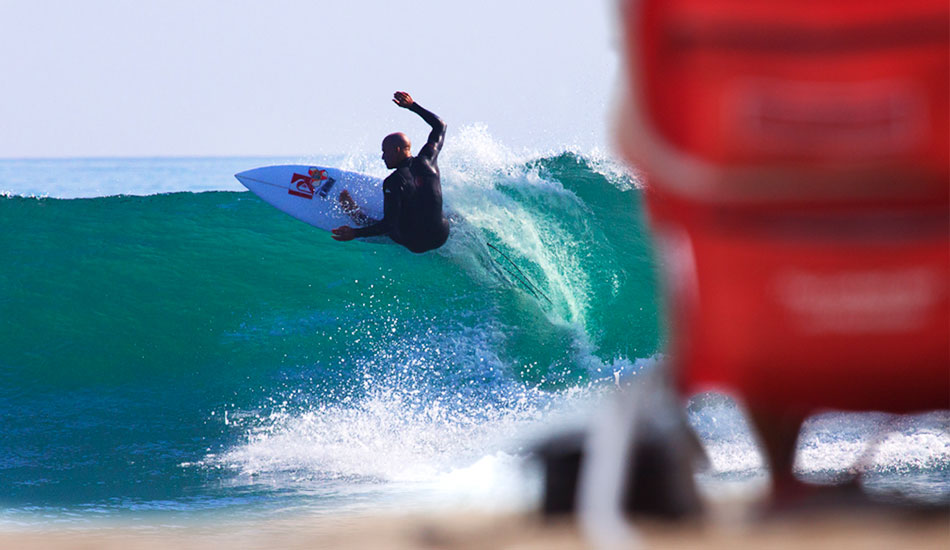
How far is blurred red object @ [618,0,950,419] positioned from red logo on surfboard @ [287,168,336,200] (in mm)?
7143

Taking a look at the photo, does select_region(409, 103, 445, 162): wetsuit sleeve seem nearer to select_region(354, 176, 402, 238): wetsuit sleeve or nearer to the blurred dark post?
select_region(354, 176, 402, 238): wetsuit sleeve

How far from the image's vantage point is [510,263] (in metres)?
9.03

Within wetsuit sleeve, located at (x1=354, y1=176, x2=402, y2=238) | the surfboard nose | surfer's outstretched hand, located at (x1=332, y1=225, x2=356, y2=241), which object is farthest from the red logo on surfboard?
surfer's outstretched hand, located at (x1=332, y1=225, x2=356, y2=241)

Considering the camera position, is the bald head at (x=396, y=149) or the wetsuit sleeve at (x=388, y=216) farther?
the wetsuit sleeve at (x=388, y=216)

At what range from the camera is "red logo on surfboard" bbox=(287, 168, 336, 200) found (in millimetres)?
8031

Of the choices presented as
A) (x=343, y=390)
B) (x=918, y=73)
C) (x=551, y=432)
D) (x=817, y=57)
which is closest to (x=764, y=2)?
(x=817, y=57)

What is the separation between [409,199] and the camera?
283 inches

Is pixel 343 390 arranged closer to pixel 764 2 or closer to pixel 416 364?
pixel 416 364

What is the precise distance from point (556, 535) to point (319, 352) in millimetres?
7271

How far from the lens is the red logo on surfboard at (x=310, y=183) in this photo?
8031 millimetres

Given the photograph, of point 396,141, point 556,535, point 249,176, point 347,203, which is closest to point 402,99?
point 396,141

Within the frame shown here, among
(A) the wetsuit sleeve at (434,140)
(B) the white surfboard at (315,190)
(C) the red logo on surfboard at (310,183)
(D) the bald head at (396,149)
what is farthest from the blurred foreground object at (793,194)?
(C) the red logo on surfboard at (310,183)

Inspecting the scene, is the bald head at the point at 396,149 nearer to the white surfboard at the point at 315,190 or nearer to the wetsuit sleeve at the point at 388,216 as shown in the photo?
the wetsuit sleeve at the point at 388,216

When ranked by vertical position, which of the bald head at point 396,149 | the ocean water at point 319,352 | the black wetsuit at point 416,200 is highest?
the bald head at point 396,149
